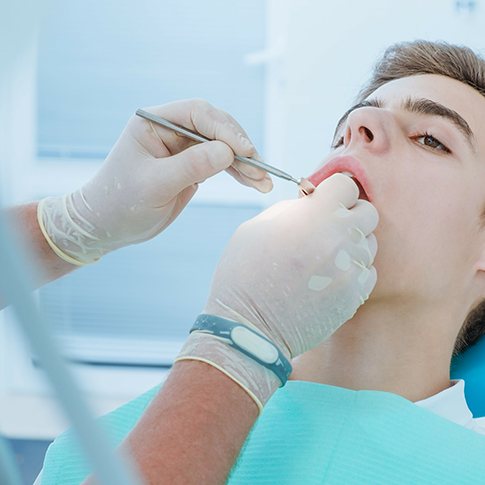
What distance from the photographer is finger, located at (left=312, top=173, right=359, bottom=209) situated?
117cm

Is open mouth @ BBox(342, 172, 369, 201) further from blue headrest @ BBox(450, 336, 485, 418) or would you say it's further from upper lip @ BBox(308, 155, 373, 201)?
blue headrest @ BBox(450, 336, 485, 418)

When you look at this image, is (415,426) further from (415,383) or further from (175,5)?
(175,5)

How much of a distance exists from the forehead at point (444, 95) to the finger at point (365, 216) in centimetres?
29

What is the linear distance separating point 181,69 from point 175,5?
0.92 feet

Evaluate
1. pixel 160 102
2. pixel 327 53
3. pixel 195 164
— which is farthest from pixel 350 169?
pixel 160 102

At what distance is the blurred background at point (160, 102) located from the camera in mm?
3217

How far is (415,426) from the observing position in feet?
4.12

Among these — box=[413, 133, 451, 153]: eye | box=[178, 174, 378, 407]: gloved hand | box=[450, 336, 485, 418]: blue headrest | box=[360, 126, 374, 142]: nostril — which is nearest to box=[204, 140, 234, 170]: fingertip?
box=[178, 174, 378, 407]: gloved hand

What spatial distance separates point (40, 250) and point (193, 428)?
61cm

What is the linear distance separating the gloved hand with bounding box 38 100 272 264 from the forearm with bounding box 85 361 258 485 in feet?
1.31

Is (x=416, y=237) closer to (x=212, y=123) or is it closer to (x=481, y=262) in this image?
(x=481, y=262)

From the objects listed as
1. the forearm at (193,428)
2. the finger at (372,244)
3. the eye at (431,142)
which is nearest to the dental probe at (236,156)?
the finger at (372,244)

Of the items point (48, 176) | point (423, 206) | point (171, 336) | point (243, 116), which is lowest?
point (171, 336)

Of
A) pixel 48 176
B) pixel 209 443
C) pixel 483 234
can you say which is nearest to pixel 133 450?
pixel 209 443
